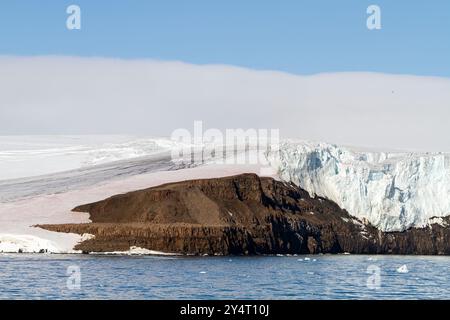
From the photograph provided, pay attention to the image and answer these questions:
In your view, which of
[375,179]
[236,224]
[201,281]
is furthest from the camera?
[375,179]

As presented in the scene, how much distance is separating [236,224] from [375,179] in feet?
88.7

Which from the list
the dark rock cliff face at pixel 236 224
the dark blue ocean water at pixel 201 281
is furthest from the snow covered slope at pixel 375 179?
the dark blue ocean water at pixel 201 281

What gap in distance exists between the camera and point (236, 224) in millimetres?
129000

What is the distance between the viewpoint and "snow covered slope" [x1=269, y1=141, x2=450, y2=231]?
144000 millimetres

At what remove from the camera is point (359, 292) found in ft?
196

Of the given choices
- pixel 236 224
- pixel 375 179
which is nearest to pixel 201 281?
pixel 236 224

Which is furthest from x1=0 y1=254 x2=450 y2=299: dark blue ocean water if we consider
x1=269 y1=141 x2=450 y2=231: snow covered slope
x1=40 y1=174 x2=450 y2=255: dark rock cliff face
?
x1=269 y1=141 x2=450 y2=231: snow covered slope

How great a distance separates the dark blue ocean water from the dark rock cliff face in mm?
28567

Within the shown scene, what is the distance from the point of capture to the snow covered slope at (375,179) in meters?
144

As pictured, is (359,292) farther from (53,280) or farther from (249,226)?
(249,226)

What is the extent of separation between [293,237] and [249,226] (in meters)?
11.1

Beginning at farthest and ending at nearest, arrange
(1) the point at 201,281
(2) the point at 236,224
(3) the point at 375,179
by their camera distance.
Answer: (3) the point at 375,179, (2) the point at 236,224, (1) the point at 201,281

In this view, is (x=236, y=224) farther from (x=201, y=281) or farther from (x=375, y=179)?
(x=201, y=281)
